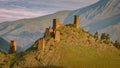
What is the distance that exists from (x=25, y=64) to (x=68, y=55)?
1592cm

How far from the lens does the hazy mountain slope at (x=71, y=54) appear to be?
143m

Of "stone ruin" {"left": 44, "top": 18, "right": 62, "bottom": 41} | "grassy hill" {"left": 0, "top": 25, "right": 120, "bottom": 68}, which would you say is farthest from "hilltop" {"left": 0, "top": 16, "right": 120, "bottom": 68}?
"stone ruin" {"left": 44, "top": 18, "right": 62, "bottom": 41}

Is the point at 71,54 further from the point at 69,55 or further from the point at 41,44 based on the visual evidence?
the point at 41,44

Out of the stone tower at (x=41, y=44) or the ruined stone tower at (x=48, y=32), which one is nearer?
the stone tower at (x=41, y=44)

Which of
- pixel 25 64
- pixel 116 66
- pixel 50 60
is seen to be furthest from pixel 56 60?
pixel 116 66

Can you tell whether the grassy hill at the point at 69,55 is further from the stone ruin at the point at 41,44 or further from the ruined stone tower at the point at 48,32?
the ruined stone tower at the point at 48,32

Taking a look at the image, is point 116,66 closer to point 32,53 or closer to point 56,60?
point 56,60

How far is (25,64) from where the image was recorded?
143m

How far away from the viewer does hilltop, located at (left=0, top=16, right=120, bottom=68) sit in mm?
142875

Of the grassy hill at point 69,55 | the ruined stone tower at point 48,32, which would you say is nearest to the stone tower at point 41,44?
the grassy hill at point 69,55

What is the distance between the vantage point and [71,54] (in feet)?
484

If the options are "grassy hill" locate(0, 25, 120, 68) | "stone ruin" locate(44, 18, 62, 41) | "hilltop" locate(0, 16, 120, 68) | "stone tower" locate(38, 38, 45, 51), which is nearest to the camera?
"grassy hill" locate(0, 25, 120, 68)

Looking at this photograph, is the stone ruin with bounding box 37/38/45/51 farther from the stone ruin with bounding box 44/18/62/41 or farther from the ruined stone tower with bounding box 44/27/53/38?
the ruined stone tower with bounding box 44/27/53/38

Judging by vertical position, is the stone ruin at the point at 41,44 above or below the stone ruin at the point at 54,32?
below
